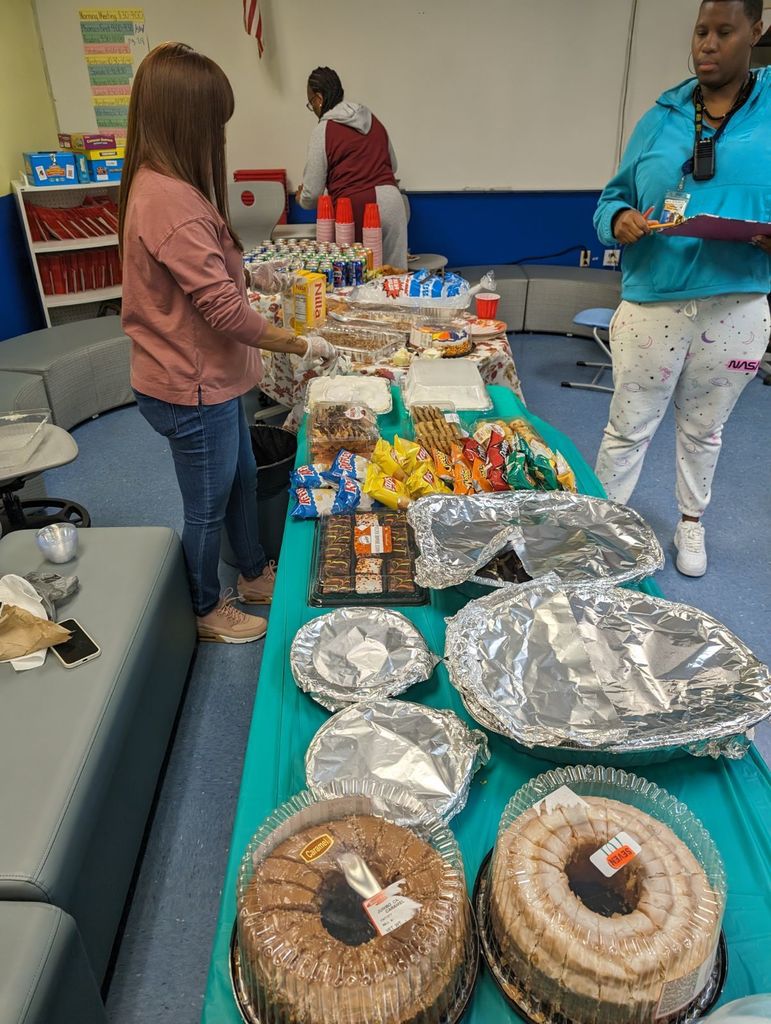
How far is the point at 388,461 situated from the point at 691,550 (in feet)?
4.23

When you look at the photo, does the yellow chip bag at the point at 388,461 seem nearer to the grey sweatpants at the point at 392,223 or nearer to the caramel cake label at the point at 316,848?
the caramel cake label at the point at 316,848

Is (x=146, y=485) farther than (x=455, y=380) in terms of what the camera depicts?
Yes

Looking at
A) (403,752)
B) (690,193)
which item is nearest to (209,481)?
(403,752)

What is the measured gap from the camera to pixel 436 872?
73 cm

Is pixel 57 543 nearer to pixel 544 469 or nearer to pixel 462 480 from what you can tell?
pixel 462 480

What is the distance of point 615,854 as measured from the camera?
0.73 meters

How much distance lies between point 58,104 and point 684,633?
5487 millimetres

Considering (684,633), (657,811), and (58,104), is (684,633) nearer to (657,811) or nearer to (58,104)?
(657,811)

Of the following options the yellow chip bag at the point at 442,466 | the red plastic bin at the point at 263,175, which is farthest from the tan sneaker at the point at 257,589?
the red plastic bin at the point at 263,175

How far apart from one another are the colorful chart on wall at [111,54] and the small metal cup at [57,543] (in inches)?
155

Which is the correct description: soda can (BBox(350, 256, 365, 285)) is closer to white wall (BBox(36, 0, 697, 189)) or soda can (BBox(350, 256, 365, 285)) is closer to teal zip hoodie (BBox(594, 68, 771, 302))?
teal zip hoodie (BBox(594, 68, 771, 302))

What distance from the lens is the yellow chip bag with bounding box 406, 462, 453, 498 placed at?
5.09 feet


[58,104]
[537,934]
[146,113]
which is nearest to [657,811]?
[537,934]

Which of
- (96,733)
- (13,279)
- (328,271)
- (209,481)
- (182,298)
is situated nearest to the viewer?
(96,733)
